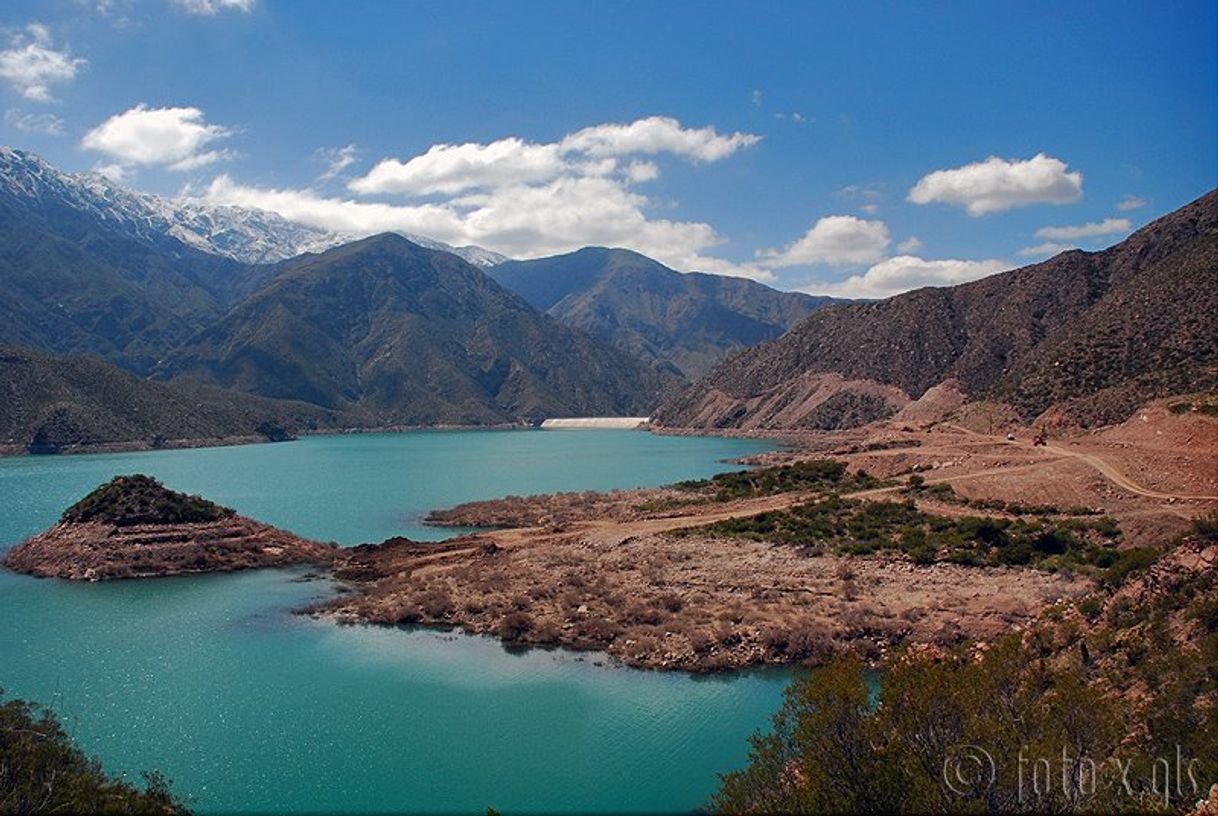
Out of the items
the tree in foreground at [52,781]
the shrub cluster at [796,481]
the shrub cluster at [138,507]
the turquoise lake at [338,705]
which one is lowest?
the turquoise lake at [338,705]

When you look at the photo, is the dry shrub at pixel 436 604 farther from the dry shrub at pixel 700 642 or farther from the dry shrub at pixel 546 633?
the dry shrub at pixel 700 642

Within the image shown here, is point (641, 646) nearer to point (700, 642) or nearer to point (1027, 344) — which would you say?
point (700, 642)

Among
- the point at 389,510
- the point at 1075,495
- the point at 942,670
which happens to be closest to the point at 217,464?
the point at 389,510

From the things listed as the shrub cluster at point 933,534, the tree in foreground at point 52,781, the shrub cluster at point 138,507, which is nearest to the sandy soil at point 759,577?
the shrub cluster at point 933,534

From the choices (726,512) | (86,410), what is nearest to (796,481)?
(726,512)

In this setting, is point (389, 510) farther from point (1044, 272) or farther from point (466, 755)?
point (1044, 272)

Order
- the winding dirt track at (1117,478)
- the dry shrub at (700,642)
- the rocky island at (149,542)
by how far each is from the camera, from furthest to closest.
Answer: the rocky island at (149,542) → the winding dirt track at (1117,478) → the dry shrub at (700,642)

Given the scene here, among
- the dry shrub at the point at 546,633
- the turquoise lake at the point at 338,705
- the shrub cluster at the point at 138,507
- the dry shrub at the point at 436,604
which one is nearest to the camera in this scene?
the turquoise lake at the point at 338,705
